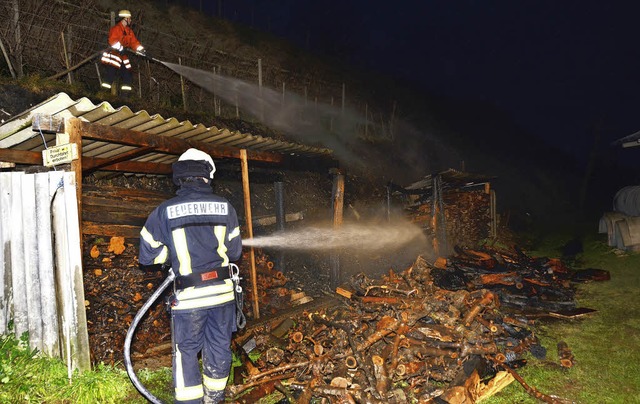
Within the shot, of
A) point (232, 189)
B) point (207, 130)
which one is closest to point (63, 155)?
point (207, 130)

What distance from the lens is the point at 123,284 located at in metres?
5.55

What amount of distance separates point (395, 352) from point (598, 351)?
3.46m

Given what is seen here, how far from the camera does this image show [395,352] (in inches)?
185

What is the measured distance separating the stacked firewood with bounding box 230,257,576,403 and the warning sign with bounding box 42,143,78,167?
3337 mm

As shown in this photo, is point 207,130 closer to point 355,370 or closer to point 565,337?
point 355,370

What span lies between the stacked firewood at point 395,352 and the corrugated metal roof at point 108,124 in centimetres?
328

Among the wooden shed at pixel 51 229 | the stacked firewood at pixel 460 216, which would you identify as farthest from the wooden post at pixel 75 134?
the stacked firewood at pixel 460 216

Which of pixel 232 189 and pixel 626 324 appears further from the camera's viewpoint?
pixel 232 189

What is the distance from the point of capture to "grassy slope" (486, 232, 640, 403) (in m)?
4.33

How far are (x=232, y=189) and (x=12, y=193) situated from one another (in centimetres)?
491

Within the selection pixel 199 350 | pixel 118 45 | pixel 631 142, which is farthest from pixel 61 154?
pixel 631 142

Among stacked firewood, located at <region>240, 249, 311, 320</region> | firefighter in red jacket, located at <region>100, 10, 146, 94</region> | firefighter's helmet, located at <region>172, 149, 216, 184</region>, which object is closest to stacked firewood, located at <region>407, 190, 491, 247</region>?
stacked firewood, located at <region>240, 249, 311, 320</region>

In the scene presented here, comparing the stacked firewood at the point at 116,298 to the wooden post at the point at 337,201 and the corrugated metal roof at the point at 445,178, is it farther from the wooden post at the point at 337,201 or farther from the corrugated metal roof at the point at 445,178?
the corrugated metal roof at the point at 445,178

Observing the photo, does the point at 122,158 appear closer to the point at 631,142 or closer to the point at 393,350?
the point at 393,350
